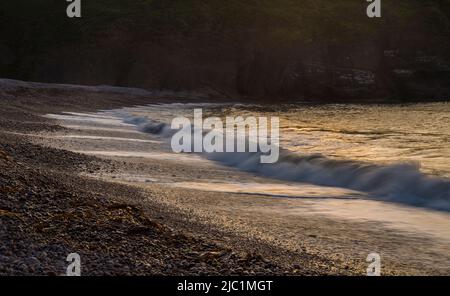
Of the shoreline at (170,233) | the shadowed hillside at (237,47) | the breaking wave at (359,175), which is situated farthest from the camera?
the shadowed hillside at (237,47)

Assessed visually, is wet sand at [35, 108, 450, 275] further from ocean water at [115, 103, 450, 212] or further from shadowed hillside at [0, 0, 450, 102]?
shadowed hillside at [0, 0, 450, 102]

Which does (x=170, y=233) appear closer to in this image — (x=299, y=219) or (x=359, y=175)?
(x=299, y=219)

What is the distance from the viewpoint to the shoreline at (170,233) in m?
6.09

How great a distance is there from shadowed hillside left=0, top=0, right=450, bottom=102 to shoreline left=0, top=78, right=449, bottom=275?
6214 centimetres

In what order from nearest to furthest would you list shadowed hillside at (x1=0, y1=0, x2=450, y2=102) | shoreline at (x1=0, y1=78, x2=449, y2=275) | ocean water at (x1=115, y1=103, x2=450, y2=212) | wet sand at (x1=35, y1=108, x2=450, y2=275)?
shoreline at (x1=0, y1=78, x2=449, y2=275) < wet sand at (x1=35, y1=108, x2=450, y2=275) < ocean water at (x1=115, y1=103, x2=450, y2=212) < shadowed hillside at (x1=0, y1=0, x2=450, y2=102)

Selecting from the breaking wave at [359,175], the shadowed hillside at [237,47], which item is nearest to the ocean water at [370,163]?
the breaking wave at [359,175]

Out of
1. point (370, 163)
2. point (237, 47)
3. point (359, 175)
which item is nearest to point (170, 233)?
point (359, 175)

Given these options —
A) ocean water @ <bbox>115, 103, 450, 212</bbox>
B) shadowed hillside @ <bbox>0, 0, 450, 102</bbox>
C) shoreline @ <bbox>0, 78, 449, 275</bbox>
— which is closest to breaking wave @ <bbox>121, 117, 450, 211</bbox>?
ocean water @ <bbox>115, 103, 450, 212</bbox>

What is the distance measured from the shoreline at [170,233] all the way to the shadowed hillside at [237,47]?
6214 cm

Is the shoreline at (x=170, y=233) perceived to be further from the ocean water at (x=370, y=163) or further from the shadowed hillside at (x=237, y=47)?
the shadowed hillside at (x=237, y=47)

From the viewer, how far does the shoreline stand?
6.09 metres

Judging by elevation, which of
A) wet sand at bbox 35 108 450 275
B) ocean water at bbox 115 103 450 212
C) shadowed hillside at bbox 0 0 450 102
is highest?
shadowed hillside at bbox 0 0 450 102

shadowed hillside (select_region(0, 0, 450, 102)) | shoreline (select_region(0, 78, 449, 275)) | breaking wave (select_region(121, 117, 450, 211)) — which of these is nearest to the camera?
shoreline (select_region(0, 78, 449, 275))
